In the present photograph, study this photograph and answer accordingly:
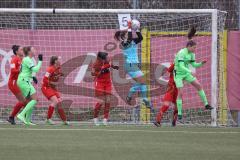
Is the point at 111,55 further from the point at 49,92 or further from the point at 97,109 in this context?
the point at 49,92

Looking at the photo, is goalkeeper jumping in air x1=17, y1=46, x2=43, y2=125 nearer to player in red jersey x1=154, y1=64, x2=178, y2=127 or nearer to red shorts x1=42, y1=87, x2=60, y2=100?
red shorts x1=42, y1=87, x2=60, y2=100

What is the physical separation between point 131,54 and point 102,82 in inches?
62.3

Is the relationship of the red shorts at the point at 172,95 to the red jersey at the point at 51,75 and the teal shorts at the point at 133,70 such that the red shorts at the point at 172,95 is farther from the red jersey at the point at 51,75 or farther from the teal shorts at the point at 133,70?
the red jersey at the point at 51,75

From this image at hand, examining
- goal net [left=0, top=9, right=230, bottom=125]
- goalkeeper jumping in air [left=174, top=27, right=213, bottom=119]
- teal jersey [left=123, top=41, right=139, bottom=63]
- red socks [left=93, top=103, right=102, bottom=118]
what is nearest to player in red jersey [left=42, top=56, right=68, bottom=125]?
red socks [left=93, top=103, right=102, bottom=118]

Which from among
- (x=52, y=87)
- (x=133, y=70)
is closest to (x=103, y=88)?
(x=52, y=87)

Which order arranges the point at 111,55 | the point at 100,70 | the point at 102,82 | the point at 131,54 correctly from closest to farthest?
the point at 100,70 → the point at 102,82 → the point at 131,54 → the point at 111,55

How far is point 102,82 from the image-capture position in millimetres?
16047

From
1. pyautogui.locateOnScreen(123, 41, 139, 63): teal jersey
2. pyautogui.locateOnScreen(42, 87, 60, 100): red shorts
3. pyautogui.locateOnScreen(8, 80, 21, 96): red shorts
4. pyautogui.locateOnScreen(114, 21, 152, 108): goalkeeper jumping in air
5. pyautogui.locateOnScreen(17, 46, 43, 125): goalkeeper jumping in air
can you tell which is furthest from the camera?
pyautogui.locateOnScreen(123, 41, 139, 63): teal jersey

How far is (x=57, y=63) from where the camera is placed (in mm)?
16188

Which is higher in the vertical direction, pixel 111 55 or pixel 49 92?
pixel 111 55

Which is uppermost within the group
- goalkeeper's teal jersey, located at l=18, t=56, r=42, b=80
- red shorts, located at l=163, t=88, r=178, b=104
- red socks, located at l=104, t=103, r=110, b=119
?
goalkeeper's teal jersey, located at l=18, t=56, r=42, b=80

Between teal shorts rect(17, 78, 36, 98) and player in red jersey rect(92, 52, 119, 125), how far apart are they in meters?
1.39

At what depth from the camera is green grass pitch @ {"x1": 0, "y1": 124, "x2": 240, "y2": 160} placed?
9.38 metres

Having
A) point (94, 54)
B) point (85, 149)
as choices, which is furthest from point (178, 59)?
point (85, 149)
